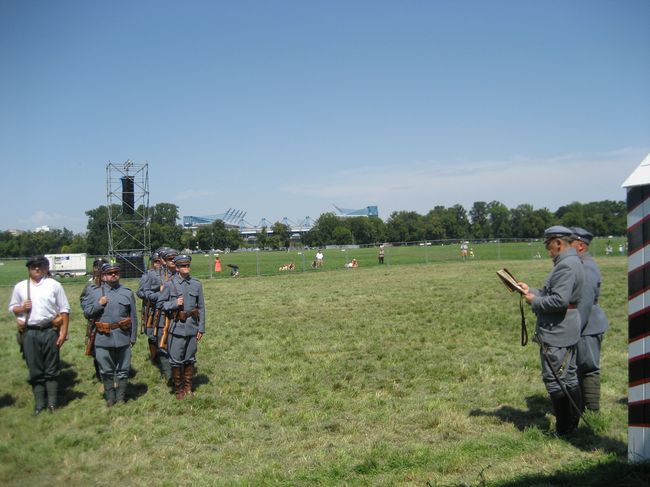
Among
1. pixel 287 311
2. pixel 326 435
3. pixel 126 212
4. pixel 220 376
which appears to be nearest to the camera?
pixel 326 435

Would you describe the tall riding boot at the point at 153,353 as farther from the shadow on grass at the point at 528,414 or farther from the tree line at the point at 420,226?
the tree line at the point at 420,226

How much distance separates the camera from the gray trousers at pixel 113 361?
24.7 ft

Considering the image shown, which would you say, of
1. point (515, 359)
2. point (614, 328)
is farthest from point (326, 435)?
point (614, 328)

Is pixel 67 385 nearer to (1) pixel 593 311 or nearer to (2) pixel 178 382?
(2) pixel 178 382

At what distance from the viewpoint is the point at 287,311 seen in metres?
16.7

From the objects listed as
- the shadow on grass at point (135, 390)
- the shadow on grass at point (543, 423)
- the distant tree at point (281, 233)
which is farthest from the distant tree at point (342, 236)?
the shadow on grass at point (543, 423)

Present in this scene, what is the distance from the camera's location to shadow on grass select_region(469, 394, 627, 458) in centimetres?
515

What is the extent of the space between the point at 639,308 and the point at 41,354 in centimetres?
695

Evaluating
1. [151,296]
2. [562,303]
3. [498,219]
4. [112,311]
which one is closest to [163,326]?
[151,296]

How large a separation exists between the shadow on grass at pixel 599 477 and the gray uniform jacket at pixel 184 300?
4822 mm

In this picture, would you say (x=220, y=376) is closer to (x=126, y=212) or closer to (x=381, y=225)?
(x=126, y=212)

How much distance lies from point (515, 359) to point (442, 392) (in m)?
2.36

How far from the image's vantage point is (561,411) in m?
5.46

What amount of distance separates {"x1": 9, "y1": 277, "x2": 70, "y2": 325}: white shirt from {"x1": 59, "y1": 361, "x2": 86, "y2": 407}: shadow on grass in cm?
140
